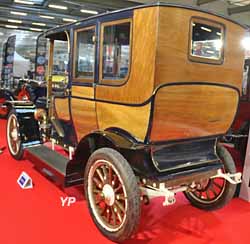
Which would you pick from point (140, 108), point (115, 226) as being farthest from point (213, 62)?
point (115, 226)

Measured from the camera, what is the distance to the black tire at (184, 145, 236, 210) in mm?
2967

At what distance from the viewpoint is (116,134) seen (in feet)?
8.17

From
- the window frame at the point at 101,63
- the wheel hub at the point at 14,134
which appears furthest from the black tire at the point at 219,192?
the wheel hub at the point at 14,134

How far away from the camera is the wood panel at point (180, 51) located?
2094 mm

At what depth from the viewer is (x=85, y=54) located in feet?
A: 10.0

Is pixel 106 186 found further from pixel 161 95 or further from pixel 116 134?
pixel 161 95

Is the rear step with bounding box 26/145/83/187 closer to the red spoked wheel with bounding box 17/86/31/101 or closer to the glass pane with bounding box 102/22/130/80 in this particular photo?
the glass pane with bounding box 102/22/130/80

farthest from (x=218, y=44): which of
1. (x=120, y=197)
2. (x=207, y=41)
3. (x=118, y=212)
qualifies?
(x=118, y=212)

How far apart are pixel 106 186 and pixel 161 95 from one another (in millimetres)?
916

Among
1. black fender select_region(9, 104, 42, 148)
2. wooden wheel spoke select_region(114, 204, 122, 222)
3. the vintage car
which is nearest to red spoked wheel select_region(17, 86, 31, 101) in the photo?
black fender select_region(9, 104, 42, 148)

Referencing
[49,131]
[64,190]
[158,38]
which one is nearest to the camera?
[158,38]

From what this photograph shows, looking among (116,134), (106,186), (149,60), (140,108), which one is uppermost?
(149,60)

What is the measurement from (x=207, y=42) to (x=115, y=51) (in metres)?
0.82

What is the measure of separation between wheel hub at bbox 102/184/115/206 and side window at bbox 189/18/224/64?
1213 millimetres
